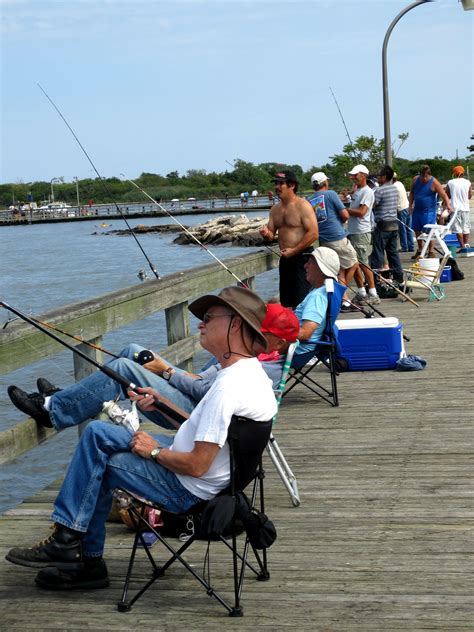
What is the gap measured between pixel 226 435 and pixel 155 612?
71 cm

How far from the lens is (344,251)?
35.9 ft

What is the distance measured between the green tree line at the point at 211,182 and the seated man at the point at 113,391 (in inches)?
116

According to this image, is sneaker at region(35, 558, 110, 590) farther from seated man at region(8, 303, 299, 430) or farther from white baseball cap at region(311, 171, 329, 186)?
white baseball cap at region(311, 171, 329, 186)

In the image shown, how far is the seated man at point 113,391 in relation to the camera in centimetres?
487

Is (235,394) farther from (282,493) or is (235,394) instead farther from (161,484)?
(282,493)

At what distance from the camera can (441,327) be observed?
10.4 metres

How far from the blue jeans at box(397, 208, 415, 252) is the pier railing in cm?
865

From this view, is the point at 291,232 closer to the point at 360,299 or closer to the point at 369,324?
the point at 369,324

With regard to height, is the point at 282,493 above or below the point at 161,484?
below

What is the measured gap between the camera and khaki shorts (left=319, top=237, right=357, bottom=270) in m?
10.9

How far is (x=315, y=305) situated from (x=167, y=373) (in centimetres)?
181

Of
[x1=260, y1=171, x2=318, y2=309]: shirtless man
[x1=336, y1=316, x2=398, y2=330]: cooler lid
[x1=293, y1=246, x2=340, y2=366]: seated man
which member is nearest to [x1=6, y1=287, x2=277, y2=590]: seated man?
[x1=293, y1=246, x2=340, y2=366]: seated man

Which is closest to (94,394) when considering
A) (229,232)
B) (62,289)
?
(62,289)

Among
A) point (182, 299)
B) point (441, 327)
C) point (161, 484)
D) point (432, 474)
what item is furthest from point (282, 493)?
point (441, 327)
